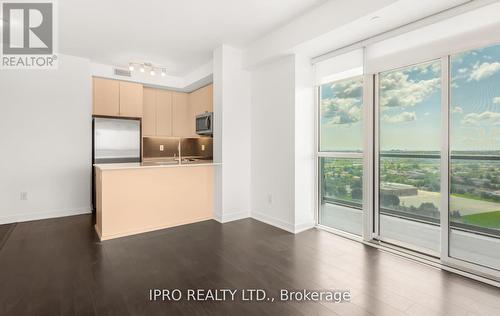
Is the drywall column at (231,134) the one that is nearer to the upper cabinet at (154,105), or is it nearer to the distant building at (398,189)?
the upper cabinet at (154,105)

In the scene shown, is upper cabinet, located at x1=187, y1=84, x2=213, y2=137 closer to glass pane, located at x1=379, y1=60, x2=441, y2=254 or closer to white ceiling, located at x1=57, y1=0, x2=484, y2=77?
white ceiling, located at x1=57, y1=0, x2=484, y2=77

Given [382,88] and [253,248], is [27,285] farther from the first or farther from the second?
[382,88]

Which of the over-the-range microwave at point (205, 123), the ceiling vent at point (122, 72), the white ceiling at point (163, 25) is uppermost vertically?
the white ceiling at point (163, 25)

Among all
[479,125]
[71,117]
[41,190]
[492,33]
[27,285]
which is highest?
[492,33]

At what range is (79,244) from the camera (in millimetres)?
3088

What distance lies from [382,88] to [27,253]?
15.0 feet

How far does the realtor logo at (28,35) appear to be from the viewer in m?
2.95

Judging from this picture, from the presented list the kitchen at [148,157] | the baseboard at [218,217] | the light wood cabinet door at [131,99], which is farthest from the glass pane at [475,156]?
the light wood cabinet door at [131,99]

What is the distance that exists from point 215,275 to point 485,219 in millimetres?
2584

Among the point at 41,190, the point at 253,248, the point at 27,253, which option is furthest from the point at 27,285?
the point at 41,190

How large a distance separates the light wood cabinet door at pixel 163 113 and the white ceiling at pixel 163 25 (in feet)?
4.34

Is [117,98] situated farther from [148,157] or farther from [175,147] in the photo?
[175,147]

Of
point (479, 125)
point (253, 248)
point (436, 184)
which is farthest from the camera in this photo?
point (253, 248)

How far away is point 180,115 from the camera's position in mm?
6090
